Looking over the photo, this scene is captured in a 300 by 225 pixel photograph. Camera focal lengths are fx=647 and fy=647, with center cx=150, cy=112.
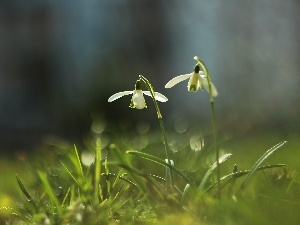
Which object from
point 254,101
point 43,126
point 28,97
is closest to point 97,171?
point 254,101

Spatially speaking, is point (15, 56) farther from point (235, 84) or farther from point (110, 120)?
point (235, 84)

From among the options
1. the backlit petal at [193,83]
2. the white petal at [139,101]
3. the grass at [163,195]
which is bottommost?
the grass at [163,195]

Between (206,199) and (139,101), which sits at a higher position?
(139,101)

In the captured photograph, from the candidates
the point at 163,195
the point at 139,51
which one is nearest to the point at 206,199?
the point at 163,195

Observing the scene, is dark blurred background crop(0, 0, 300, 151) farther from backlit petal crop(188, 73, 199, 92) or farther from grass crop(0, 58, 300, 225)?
backlit petal crop(188, 73, 199, 92)

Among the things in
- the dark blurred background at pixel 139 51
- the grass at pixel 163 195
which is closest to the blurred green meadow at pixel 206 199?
the grass at pixel 163 195

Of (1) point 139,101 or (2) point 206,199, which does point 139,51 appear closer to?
(1) point 139,101

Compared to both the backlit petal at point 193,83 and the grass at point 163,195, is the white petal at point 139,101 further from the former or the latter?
the backlit petal at point 193,83

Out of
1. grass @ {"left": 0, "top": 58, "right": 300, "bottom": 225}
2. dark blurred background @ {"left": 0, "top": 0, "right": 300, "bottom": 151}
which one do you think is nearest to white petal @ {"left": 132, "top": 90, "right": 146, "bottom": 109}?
grass @ {"left": 0, "top": 58, "right": 300, "bottom": 225}
